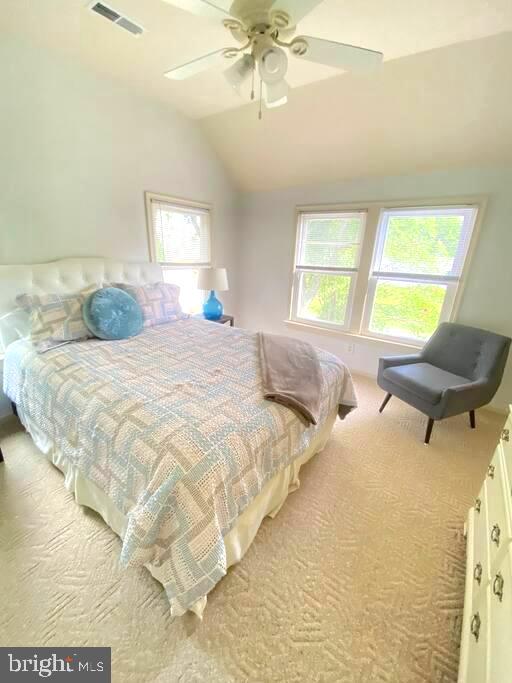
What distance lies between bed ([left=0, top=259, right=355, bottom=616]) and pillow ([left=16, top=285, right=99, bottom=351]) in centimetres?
10

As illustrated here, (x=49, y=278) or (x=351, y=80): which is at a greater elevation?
(x=351, y=80)

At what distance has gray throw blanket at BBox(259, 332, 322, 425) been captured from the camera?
57.2 inches

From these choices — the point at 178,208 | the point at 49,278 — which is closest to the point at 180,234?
the point at 178,208

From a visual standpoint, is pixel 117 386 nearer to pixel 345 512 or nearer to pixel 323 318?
pixel 345 512

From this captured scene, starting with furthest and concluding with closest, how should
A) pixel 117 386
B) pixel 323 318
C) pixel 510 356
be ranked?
pixel 323 318, pixel 510 356, pixel 117 386

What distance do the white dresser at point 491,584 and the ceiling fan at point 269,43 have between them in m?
1.88

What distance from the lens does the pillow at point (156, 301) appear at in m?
2.55

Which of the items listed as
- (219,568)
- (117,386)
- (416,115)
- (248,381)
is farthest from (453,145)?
(219,568)

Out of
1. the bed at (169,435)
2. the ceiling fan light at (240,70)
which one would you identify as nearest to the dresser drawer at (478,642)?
the bed at (169,435)

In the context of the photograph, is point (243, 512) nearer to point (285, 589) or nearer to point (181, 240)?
point (285, 589)

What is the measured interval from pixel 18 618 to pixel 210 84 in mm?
3555

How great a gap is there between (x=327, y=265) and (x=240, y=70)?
2342mm

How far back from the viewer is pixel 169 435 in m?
1.10

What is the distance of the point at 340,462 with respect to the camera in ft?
6.56
